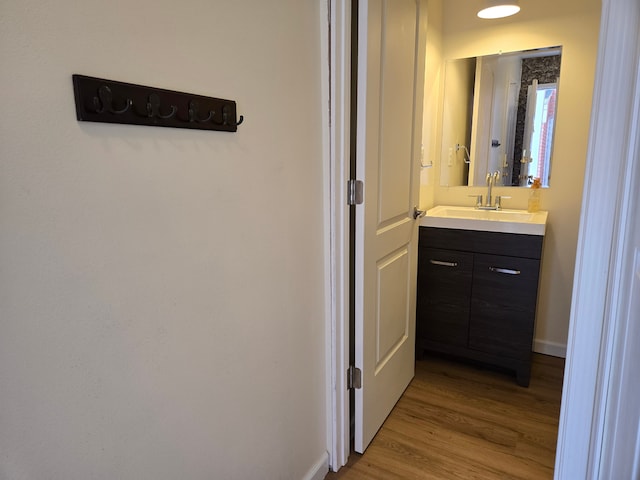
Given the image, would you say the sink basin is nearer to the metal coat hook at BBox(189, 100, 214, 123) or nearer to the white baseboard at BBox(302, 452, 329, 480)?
the white baseboard at BBox(302, 452, 329, 480)

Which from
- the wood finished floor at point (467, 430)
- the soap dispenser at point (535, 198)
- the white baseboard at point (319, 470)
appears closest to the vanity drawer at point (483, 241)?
the soap dispenser at point (535, 198)

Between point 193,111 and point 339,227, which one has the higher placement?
point 193,111

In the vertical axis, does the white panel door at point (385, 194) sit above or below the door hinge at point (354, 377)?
above

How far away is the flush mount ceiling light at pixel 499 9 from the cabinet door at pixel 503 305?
142 centimetres

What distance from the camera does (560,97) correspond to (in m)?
2.36

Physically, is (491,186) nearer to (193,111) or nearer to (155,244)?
(193,111)

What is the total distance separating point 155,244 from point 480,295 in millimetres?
1933

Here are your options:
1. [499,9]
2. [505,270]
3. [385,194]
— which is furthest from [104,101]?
[499,9]

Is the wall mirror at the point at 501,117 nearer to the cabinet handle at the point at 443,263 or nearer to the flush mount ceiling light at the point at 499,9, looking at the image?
the flush mount ceiling light at the point at 499,9

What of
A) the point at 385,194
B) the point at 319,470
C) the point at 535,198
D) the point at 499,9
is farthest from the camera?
the point at 535,198

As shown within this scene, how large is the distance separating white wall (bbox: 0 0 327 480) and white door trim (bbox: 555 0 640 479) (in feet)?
2.68

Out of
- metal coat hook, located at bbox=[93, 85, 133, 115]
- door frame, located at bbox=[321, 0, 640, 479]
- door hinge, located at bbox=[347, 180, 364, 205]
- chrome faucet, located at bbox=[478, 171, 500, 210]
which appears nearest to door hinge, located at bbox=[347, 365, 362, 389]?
door frame, located at bbox=[321, 0, 640, 479]

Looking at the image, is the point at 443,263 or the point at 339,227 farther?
the point at 443,263

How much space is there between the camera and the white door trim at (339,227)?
Result: 136 cm
